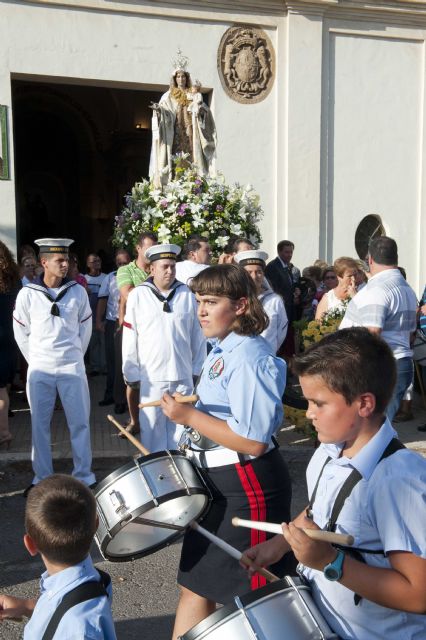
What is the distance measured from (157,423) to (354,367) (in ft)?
12.9

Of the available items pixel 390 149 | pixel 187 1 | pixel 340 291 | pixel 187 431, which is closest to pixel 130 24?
pixel 187 1

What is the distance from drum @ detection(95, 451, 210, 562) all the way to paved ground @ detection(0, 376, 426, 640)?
117cm

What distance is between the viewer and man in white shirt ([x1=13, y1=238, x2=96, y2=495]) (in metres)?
5.87

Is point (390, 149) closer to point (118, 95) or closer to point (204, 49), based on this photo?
point (204, 49)

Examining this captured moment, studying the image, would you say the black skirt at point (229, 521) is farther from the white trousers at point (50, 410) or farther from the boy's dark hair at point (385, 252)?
the boy's dark hair at point (385, 252)

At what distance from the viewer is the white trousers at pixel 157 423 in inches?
225

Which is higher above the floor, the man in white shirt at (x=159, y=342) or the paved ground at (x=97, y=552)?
the man in white shirt at (x=159, y=342)

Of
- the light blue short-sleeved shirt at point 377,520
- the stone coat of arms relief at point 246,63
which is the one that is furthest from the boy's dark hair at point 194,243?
the stone coat of arms relief at point 246,63

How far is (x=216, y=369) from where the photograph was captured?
3.06m

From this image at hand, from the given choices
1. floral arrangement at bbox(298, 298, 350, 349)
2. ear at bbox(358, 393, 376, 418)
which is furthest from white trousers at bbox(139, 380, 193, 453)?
ear at bbox(358, 393, 376, 418)

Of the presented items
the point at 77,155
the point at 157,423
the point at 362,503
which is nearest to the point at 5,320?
the point at 157,423

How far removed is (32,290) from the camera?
5.86 meters

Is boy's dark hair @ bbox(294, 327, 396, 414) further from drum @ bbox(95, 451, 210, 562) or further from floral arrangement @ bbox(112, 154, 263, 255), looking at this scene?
floral arrangement @ bbox(112, 154, 263, 255)

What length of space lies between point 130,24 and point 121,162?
6226 millimetres
